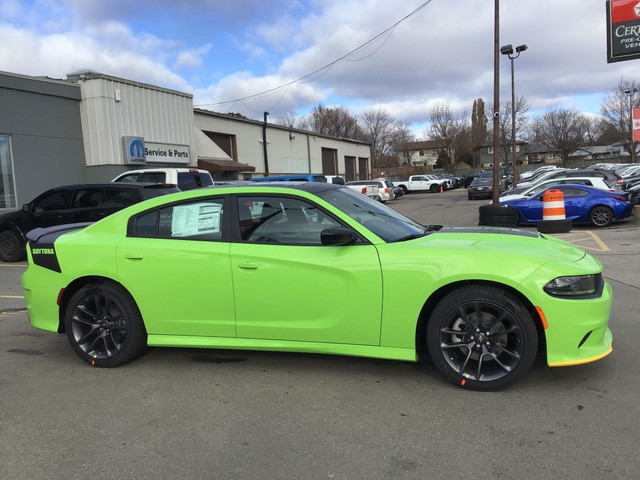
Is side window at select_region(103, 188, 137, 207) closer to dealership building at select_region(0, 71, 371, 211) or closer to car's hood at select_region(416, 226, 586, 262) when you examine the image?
car's hood at select_region(416, 226, 586, 262)

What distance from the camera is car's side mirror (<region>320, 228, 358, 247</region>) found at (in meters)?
3.60

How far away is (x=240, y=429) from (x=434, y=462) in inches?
48.5

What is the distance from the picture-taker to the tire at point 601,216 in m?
13.0

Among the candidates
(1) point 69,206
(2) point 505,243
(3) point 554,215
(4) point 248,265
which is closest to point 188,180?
(1) point 69,206

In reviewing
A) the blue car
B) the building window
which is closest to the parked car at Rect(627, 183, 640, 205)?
the blue car

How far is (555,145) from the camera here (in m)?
64.9

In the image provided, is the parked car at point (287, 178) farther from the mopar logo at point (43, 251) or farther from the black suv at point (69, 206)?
the mopar logo at point (43, 251)

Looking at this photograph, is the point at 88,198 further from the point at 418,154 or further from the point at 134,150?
the point at 418,154

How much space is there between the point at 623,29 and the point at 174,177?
1613 cm

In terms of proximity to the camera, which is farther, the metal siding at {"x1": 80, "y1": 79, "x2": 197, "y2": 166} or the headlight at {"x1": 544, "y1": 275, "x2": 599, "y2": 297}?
the metal siding at {"x1": 80, "y1": 79, "x2": 197, "y2": 166}

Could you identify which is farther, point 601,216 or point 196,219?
point 601,216

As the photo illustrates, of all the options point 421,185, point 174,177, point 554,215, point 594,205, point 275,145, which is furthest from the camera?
point 421,185

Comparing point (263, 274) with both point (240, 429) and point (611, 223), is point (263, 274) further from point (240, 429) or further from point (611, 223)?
point (611, 223)

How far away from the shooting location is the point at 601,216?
42.9 ft
